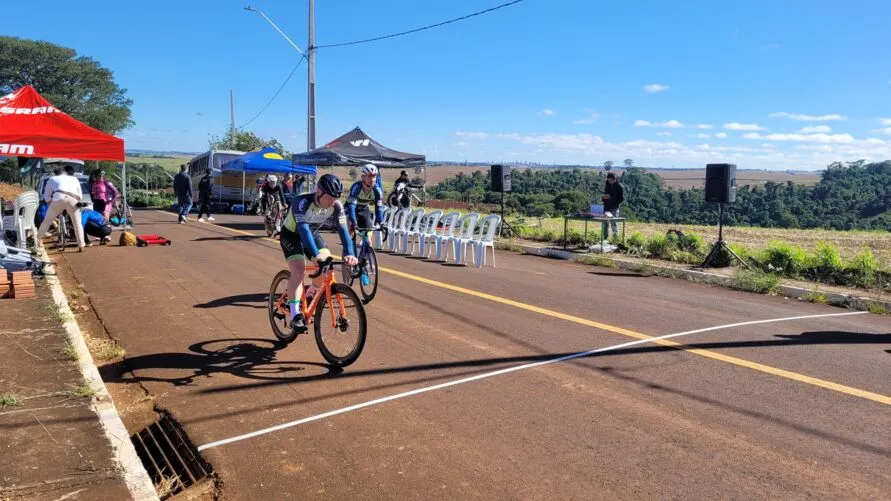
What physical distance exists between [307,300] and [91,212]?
39.1 ft

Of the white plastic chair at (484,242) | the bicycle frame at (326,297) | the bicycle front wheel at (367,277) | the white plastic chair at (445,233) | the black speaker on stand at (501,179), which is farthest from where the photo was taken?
the black speaker on stand at (501,179)

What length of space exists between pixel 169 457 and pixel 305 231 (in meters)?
2.46

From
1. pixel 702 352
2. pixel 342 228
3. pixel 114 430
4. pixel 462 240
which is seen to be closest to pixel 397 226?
pixel 462 240

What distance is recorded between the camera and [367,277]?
9664 mm

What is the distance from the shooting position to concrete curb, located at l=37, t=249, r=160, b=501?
13.1 ft

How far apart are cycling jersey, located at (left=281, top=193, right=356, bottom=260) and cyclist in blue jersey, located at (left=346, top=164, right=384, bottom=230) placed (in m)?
3.20

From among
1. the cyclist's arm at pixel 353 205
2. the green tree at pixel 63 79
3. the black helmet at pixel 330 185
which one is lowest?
the cyclist's arm at pixel 353 205

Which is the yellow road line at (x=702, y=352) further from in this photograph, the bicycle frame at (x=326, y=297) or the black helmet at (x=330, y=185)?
the black helmet at (x=330, y=185)

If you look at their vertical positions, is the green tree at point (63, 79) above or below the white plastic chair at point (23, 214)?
above

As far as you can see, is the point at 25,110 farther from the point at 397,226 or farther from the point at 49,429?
the point at 49,429

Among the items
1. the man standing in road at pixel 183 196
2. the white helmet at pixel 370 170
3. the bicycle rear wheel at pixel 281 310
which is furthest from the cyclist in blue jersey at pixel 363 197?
the man standing in road at pixel 183 196

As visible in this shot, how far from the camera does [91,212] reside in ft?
53.5

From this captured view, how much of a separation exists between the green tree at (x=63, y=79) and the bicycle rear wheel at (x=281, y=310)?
53.8 m

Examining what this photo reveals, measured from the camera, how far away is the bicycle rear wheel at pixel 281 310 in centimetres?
704
